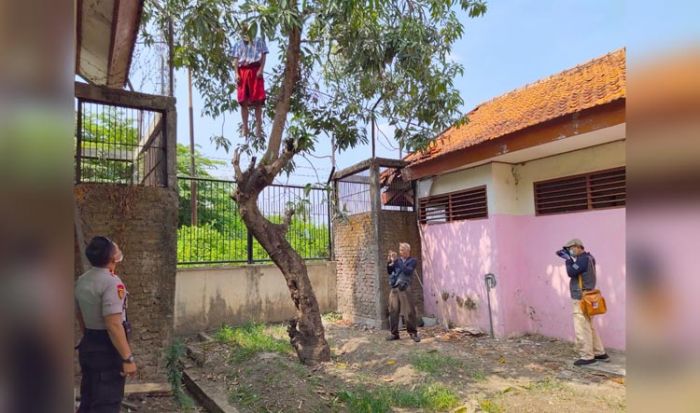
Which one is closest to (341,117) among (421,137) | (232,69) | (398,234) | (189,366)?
(421,137)

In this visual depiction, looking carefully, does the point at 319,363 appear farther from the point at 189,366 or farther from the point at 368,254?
the point at 368,254

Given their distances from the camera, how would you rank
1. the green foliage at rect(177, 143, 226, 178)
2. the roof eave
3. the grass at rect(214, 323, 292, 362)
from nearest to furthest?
the roof eave → the grass at rect(214, 323, 292, 362) → the green foliage at rect(177, 143, 226, 178)

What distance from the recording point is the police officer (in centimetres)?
301

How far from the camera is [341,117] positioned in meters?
6.93

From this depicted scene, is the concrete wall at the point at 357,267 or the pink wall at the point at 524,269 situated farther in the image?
the concrete wall at the point at 357,267

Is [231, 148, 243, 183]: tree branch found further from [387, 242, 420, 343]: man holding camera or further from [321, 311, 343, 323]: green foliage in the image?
[321, 311, 343, 323]: green foliage

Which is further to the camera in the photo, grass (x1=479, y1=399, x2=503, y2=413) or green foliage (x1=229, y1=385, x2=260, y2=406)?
green foliage (x1=229, y1=385, x2=260, y2=406)

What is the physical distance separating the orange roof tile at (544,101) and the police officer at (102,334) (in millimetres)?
5330

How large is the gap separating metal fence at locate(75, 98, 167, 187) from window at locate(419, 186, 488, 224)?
5.39 meters

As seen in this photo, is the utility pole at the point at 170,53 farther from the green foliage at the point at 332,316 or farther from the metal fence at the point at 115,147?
the green foliage at the point at 332,316

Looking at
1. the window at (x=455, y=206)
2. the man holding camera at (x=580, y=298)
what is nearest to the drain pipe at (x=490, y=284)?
the window at (x=455, y=206)

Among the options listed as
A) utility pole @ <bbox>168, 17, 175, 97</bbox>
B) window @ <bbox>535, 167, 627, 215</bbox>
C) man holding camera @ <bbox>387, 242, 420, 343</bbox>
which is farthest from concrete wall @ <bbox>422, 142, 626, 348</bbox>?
utility pole @ <bbox>168, 17, 175, 97</bbox>

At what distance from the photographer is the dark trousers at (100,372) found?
3.04 m

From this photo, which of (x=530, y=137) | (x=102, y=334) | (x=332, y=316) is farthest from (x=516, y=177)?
(x=102, y=334)
